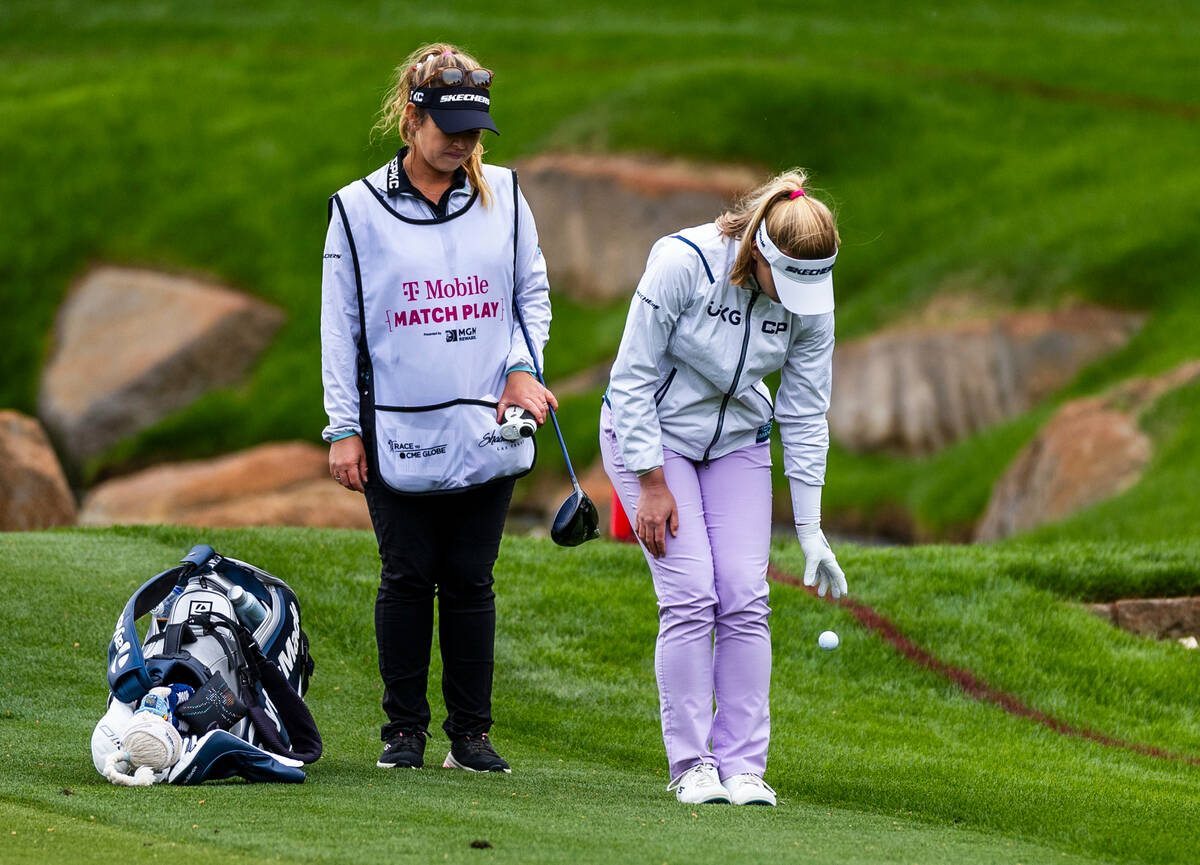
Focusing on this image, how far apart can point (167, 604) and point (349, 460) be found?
0.87 metres

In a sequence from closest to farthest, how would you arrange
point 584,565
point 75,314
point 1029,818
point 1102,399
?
point 1029,818 < point 584,565 < point 1102,399 < point 75,314

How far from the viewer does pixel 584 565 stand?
34.3 ft

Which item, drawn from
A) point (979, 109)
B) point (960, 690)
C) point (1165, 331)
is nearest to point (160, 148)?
A: point (979, 109)

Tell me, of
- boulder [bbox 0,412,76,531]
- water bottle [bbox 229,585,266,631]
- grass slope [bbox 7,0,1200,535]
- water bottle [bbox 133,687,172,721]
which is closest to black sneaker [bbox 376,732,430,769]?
water bottle [bbox 229,585,266,631]

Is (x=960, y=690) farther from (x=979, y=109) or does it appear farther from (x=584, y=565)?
(x=979, y=109)

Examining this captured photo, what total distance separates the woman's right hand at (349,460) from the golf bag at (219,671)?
640mm

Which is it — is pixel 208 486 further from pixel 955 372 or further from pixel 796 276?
pixel 796 276

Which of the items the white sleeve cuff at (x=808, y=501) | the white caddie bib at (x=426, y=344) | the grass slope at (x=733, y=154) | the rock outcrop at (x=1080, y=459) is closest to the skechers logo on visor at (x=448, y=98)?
the white caddie bib at (x=426, y=344)

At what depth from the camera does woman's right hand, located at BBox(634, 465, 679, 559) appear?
5.69 meters

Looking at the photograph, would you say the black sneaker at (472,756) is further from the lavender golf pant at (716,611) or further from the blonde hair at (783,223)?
the blonde hair at (783,223)

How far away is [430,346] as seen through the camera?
5.77m

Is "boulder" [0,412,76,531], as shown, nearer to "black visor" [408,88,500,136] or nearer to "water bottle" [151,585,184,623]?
"water bottle" [151,585,184,623]

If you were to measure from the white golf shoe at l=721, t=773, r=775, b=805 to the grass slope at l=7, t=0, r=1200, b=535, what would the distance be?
50.8 feet

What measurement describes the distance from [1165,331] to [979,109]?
9.56m
